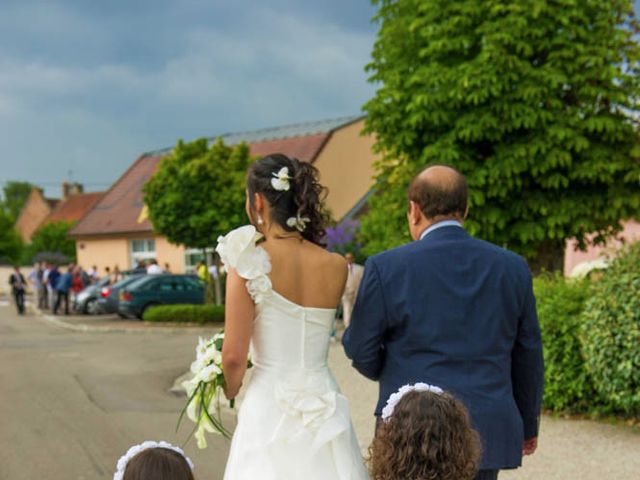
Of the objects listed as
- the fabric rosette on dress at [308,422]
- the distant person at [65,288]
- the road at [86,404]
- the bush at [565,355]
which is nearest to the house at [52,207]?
the distant person at [65,288]

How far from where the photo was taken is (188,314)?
19.7 m

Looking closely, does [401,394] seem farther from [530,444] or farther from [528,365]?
[530,444]

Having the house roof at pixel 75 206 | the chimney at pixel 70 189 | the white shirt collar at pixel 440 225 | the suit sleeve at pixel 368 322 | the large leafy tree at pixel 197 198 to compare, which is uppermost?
the chimney at pixel 70 189

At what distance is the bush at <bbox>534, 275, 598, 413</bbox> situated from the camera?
24.0ft

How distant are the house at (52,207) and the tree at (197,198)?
150 feet

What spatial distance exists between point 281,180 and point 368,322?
0.67 meters

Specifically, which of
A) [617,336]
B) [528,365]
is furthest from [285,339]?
[617,336]

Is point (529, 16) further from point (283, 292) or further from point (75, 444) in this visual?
point (283, 292)

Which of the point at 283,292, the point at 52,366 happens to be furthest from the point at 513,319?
the point at 52,366

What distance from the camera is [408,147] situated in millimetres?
12555

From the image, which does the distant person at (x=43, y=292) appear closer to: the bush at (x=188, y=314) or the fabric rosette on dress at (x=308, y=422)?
the bush at (x=188, y=314)

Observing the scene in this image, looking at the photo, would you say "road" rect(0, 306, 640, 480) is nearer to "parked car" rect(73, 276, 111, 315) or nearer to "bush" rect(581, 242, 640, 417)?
"bush" rect(581, 242, 640, 417)

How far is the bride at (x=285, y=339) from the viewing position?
2.76 meters

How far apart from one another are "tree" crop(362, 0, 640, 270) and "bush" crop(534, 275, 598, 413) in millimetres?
4231
